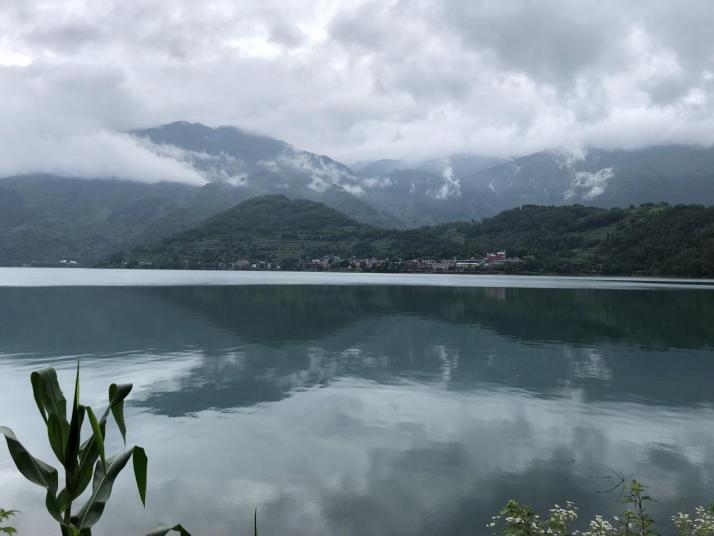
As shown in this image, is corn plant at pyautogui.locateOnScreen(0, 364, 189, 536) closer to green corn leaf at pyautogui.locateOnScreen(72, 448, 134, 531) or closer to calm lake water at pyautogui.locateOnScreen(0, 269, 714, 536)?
green corn leaf at pyautogui.locateOnScreen(72, 448, 134, 531)

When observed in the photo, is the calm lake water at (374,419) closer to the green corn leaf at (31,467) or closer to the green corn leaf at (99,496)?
the green corn leaf at (99,496)

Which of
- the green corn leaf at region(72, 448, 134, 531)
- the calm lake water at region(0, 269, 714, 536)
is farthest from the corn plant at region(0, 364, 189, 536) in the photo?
the calm lake water at region(0, 269, 714, 536)

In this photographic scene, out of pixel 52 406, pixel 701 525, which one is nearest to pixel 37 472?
pixel 52 406

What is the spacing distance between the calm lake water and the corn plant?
9.02 metres

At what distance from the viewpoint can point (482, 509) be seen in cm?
1329

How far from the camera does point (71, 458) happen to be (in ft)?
12.8

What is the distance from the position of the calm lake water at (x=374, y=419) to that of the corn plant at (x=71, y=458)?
902 centimetres

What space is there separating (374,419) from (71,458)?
1780 cm

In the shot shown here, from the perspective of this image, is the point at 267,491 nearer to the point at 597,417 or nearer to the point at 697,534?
the point at 697,534

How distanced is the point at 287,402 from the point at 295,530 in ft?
37.3

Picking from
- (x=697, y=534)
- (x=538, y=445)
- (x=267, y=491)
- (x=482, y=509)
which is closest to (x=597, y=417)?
(x=538, y=445)

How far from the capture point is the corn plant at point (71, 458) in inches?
147

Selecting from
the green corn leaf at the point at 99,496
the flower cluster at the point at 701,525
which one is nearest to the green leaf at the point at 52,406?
the green corn leaf at the point at 99,496

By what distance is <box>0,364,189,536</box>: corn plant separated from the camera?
3.74 meters
